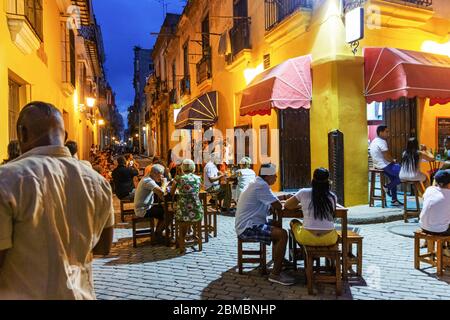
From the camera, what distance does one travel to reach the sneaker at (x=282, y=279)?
5070 millimetres

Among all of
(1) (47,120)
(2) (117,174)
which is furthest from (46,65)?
(1) (47,120)

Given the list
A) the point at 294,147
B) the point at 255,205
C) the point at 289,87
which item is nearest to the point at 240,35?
the point at 294,147

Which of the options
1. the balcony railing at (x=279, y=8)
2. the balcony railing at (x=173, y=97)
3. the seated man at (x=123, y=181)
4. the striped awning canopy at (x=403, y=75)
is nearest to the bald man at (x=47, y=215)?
the seated man at (x=123, y=181)

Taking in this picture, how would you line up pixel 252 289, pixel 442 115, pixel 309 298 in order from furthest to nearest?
pixel 442 115 → pixel 252 289 → pixel 309 298

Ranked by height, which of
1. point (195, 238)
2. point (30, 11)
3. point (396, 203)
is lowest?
point (195, 238)

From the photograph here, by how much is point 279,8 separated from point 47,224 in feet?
35.6

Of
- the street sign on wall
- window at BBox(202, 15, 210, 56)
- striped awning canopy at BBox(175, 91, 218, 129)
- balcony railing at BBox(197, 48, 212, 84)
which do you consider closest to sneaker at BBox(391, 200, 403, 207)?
the street sign on wall

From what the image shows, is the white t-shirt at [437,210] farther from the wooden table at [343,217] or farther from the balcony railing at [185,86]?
the balcony railing at [185,86]

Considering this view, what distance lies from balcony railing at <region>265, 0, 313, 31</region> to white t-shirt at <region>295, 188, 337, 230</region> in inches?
264

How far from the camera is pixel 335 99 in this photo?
9.34 meters

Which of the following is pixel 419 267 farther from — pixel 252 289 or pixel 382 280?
pixel 252 289

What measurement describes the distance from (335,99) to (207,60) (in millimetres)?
10366

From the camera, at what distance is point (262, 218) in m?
5.44

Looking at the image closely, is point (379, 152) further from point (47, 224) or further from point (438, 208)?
point (47, 224)
